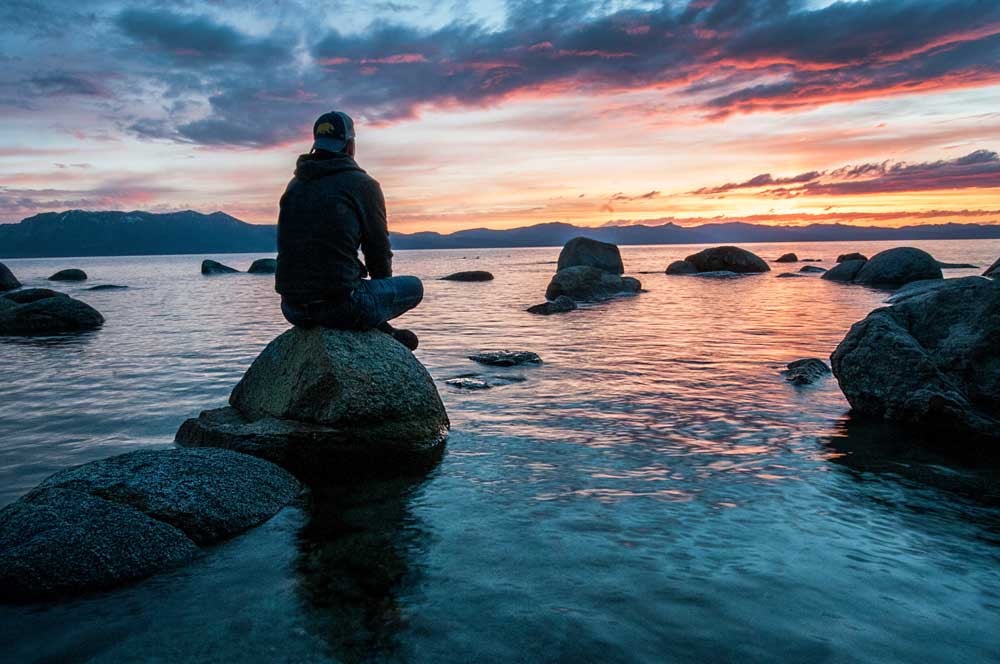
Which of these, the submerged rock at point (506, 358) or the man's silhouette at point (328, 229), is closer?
the man's silhouette at point (328, 229)

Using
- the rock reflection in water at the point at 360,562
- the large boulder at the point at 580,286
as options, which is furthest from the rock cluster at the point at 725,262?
the rock reflection in water at the point at 360,562

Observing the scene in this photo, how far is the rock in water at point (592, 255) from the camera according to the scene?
38.6m

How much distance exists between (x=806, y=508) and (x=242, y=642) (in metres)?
4.54

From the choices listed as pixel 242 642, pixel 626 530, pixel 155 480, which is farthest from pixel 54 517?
pixel 626 530

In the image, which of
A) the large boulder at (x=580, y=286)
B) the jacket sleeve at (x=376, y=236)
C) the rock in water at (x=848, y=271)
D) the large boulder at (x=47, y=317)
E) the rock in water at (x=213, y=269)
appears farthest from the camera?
the rock in water at (x=213, y=269)

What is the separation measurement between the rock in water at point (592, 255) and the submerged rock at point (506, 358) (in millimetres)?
25631

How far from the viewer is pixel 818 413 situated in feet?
28.8

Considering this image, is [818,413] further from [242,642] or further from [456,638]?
[242,642]

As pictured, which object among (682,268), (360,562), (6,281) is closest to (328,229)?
(360,562)

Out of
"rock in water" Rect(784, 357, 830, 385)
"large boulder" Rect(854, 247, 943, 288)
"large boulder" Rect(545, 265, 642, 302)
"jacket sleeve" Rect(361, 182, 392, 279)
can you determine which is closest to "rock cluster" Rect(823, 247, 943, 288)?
"large boulder" Rect(854, 247, 943, 288)

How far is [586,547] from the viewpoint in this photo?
4.73 m

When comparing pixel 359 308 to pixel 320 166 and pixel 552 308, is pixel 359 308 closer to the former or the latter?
pixel 320 166

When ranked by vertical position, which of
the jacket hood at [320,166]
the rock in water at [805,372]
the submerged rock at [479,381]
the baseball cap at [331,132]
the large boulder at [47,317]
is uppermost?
the baseball cap at [331,132]

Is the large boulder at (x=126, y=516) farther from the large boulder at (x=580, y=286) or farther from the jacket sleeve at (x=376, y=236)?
the large boulder at (x=580, y=286)
